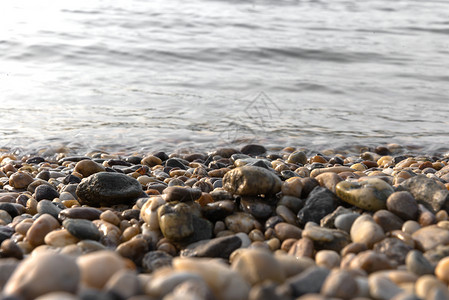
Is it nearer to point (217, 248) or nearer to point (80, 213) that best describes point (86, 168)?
point (80, 213)

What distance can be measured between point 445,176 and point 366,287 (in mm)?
2394

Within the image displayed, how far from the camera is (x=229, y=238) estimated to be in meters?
2.42

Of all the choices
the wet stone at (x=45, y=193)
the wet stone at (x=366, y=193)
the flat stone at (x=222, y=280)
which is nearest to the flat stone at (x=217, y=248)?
the wet stone at (x=366, y=193)

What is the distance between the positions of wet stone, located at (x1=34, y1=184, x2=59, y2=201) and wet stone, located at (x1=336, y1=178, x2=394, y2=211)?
179 centimetres

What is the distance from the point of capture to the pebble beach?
57.3 inches

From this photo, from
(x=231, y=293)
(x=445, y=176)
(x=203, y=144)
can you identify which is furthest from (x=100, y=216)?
(x=203, y=144)

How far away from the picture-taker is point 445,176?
3.67m

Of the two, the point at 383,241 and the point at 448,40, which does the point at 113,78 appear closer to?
the point at 383,241

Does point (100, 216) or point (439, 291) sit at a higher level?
point (439, 291)

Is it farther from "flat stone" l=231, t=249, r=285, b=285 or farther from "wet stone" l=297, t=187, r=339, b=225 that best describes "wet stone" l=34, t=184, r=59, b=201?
"flat stone" l=231, t=249, r=285, b=285

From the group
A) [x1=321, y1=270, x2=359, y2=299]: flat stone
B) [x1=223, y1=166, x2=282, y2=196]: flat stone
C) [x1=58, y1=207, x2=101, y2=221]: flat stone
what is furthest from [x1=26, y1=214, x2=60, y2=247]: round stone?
[x1=321, y1=270, x2=359, y2=299]: flat stone

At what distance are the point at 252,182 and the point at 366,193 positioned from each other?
59 cm

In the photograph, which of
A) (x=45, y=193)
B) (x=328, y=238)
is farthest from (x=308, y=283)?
(x=45, y=193)

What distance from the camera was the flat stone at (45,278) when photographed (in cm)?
139
